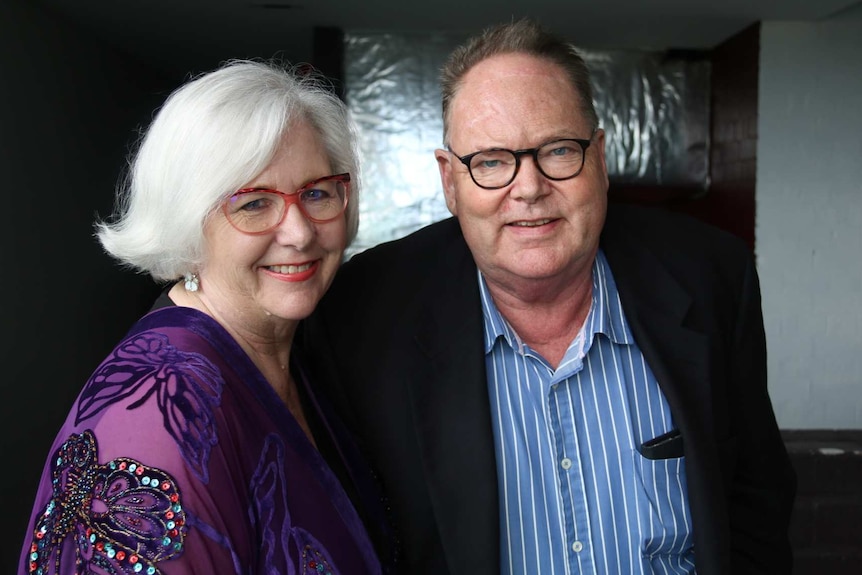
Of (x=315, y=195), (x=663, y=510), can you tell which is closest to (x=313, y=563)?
(x=315, y=195)

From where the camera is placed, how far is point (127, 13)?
171 inches

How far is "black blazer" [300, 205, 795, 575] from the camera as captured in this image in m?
1.69

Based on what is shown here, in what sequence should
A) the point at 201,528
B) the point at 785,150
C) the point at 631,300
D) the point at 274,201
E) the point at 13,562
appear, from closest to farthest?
the point at 201,528, the point at 274,201, the point at 631,300, the point at 13,562, the point at 785,150

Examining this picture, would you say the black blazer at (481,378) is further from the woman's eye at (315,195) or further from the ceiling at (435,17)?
the ceiling at (435,17)

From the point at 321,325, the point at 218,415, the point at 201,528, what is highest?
the point at 321,325

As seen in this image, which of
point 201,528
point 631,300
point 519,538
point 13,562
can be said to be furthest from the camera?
point 13,562

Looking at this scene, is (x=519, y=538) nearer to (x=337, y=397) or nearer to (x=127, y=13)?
(x=337, y=397)

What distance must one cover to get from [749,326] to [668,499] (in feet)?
1.74

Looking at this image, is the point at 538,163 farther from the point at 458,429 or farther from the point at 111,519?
the point at 111,519

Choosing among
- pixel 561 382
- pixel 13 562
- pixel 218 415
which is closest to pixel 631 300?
pixel 561 382

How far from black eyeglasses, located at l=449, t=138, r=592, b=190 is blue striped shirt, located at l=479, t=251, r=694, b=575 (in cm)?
33

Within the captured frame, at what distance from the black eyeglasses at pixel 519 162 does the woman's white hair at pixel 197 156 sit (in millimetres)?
418

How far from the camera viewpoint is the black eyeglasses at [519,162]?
1729 mm

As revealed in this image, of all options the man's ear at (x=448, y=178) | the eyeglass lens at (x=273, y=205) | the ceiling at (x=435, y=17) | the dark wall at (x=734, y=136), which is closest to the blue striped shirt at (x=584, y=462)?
the man's ear at (x=448, y=178)
